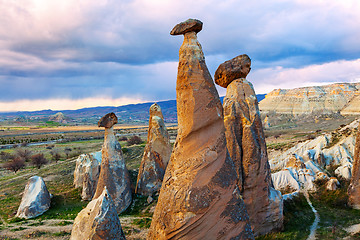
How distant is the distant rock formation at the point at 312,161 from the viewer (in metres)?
18.3

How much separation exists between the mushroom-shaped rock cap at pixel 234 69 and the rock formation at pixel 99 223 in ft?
22.2

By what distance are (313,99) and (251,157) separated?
380 ft

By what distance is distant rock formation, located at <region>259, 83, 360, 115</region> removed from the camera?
101 meters

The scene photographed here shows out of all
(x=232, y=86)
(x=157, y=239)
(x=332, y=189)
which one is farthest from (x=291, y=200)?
(x=157, y=239)

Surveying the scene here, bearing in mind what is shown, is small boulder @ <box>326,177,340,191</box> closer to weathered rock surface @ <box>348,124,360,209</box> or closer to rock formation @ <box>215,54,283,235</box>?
weathered rock surface @ <box>348,124,360,209</box>

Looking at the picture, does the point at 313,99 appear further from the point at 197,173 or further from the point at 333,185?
the point at 197,173

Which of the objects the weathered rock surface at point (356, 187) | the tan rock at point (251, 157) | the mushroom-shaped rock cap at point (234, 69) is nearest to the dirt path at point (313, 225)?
the tan rock at point (251, 157)

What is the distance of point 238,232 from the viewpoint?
5.07 metres

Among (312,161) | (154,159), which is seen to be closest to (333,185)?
(312,161)

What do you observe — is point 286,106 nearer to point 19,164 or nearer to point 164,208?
point 19,164

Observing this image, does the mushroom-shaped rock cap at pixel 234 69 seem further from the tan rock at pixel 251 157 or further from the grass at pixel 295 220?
the grass at pixel 295 220

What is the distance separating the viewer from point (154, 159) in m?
16.1

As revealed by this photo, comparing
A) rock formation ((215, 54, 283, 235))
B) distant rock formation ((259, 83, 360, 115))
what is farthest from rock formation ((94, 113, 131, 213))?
distant rock formation ((259, 83, 360, 115))

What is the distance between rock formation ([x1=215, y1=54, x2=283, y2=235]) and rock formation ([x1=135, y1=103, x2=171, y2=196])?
7.66 metres
